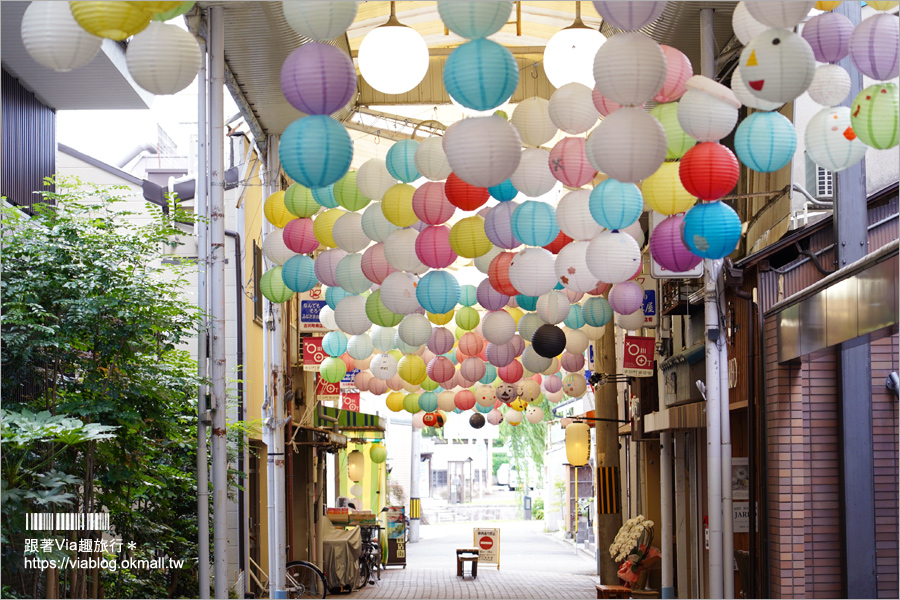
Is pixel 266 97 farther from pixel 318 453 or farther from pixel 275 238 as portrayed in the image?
pixel 318 453

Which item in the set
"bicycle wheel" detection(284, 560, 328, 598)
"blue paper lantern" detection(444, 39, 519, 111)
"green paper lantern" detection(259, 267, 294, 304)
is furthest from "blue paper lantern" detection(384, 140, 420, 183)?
"bicycle wheel" detection(284, 560, 328, 598)

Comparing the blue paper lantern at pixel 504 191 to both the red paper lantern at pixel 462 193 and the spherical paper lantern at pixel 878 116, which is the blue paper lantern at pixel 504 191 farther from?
the spherical paper lantern at pixel 878 116

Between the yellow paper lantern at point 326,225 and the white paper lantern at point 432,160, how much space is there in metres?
1.32

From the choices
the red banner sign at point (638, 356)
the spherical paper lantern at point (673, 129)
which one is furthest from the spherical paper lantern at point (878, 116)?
the red banner sign at point (638, 356)

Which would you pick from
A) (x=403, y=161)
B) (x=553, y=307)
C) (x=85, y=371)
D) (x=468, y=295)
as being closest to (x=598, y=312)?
(x=553, y=307)

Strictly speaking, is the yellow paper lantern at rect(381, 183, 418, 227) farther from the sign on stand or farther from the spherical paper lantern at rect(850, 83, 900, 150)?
the sign on stand

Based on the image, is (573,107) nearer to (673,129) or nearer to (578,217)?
(673,129)

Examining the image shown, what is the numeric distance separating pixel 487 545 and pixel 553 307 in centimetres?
1303

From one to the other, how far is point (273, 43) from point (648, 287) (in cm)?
669

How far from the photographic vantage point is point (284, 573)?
13.8m

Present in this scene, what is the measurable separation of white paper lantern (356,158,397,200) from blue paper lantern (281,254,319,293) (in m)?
1.18

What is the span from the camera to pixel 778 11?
5.66 m

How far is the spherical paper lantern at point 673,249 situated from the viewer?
764 cm

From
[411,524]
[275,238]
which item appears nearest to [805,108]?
[275,238]
